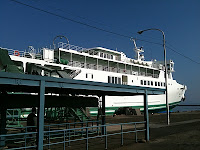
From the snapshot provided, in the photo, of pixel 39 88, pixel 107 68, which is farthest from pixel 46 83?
pixel 107 68

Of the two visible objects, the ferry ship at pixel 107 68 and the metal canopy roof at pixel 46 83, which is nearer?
the metal canopy roof at pixel 46 83

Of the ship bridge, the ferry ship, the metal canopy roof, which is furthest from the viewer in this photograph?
the ferry ship

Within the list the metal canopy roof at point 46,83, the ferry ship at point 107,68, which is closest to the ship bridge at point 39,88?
the metal canopy roof at point 46,83

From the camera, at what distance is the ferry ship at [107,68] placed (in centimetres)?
2587

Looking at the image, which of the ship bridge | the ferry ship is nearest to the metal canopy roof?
the ship bridge

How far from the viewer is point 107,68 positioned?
1379 inches

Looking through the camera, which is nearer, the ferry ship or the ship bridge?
the ship bridge

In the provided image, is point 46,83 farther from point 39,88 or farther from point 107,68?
point 107,68

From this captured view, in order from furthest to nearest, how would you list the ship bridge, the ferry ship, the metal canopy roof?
the ferry ship < the ship bridge < the metal canopy roof

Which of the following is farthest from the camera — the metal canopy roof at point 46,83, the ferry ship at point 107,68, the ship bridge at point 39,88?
the ferry ship at point 107,68

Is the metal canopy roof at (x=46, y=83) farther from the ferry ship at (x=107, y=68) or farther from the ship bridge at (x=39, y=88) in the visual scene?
the ferry ship at (x=107, y=68)

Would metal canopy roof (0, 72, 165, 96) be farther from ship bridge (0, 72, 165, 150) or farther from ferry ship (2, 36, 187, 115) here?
ferry ship (2, 36, 187, 115)

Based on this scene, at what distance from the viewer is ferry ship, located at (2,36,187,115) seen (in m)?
25.9

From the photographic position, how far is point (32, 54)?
87.5 feet
